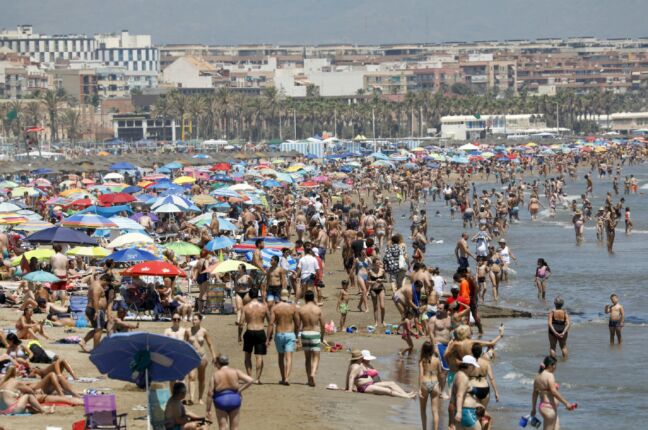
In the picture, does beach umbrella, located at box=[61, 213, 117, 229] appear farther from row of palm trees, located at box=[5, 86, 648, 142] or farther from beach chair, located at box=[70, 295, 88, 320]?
row of palm trees, located at box=[5, 86, 648, 142]

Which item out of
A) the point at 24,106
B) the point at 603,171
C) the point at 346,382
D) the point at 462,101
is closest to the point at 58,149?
the point at 24,106

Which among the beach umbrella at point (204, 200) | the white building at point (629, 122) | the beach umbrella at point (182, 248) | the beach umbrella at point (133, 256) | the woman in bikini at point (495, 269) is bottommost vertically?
the white building at point (629, 122)

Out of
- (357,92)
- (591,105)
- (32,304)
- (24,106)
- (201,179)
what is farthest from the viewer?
(357,92)

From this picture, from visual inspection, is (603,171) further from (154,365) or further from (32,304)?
(154,365)

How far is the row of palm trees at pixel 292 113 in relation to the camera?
129375 millimetres

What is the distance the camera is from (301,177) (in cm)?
5744

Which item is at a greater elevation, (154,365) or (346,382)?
(154,365)

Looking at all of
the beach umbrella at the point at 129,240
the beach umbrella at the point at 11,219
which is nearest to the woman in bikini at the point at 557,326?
the beach umbrella at the point at 129,240

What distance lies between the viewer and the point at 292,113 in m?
136

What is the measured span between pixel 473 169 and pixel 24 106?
6466cm

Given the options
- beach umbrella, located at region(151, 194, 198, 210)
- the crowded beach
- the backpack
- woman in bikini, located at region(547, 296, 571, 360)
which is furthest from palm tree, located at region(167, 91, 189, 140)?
woman in bikini, located at region(547, 296, 571, 360)

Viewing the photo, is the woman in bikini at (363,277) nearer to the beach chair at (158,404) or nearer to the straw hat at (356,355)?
the straw hat at (356,355)

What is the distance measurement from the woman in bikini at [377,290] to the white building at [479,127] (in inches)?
4143

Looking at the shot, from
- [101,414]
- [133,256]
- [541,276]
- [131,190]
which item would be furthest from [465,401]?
[131,190]
